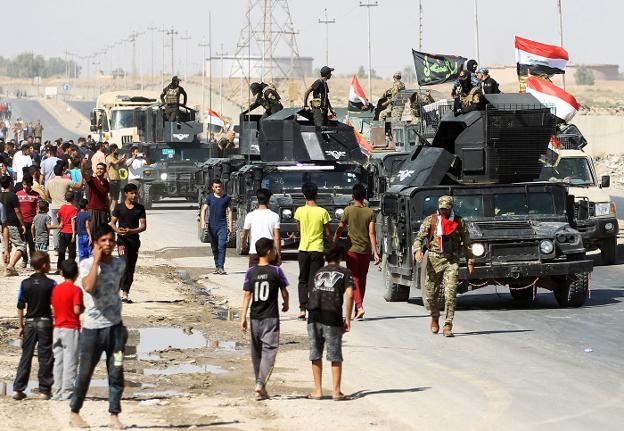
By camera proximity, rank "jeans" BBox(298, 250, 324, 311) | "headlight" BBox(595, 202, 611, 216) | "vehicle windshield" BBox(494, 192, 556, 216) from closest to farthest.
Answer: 1. "jeans" BBox(298, 250, 324, 311)
2. "vehicle windshield" BBox(494, 192, 556, 216)
3. "headlight" BBox(595, 202, 611, 216)

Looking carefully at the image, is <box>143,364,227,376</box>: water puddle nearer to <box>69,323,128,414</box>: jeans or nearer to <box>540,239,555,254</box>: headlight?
<box>69,323,128,414</box>: jeans

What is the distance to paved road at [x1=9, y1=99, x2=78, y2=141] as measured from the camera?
113812 millimetres

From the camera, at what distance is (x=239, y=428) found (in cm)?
1109

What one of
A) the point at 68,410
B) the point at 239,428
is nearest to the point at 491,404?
the point at 239,428

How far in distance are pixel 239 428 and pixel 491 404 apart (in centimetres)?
228

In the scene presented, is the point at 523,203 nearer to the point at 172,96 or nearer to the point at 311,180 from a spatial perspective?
the point at 311,180

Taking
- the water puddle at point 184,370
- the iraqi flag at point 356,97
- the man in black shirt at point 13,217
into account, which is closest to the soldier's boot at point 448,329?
the water puddle at point 184,370

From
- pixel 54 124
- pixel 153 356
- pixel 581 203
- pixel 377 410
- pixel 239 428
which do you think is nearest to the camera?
pixel 239 428

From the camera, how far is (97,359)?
10852 mm

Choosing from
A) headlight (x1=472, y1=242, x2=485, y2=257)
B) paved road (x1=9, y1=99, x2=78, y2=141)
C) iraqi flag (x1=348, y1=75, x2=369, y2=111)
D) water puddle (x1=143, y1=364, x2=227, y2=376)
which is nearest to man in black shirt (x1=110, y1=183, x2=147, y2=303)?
headlight (x1=472, y1=242, x2=485, y2=257)

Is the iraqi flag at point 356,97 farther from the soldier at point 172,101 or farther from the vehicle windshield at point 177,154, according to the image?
the vehicle windshield at point 177,154

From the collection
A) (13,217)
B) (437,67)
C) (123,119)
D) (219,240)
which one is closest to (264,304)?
(219,240)

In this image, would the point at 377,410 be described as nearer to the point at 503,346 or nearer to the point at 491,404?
the point at 491,404

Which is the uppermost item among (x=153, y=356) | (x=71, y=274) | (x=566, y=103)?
(x=566, y=103)
